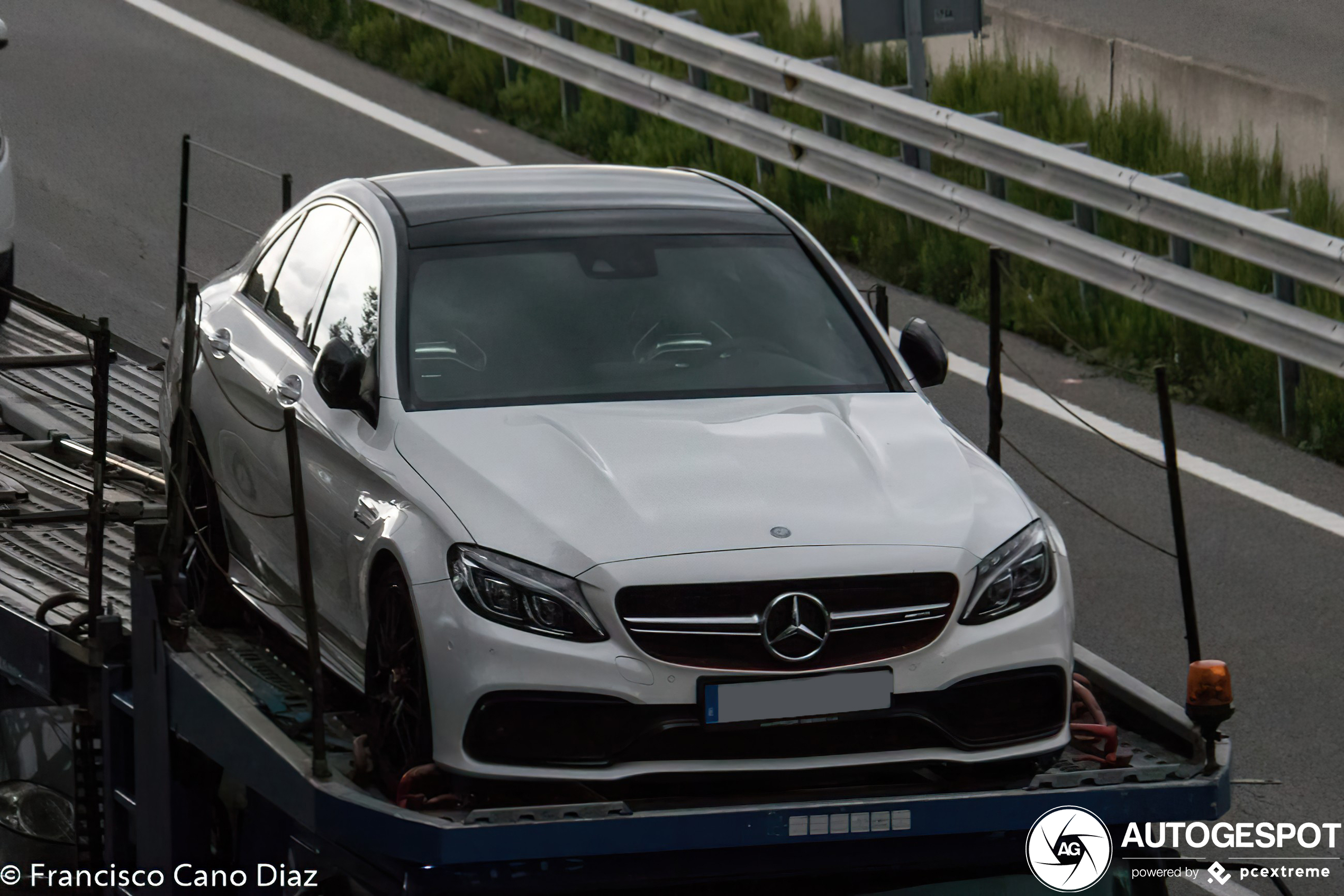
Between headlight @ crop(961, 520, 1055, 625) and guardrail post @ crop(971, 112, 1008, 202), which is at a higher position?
guardrail post @ crop(971, 112, 1008, 202)

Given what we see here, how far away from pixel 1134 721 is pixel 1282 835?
2.04 metres

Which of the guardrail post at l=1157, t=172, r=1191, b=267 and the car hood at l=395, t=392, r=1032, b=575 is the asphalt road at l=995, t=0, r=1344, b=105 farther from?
the car hood at l=395, t=392, r=1032, b=575

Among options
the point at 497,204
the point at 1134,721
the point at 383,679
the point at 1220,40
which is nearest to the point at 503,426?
the point at 383,679

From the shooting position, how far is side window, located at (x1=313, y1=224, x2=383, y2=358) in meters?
6.77

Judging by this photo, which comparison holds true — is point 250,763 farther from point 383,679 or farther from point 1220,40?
point 1220,40

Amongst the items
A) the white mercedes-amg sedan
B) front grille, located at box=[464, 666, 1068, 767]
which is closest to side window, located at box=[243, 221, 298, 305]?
the white mercedes-amg sedan

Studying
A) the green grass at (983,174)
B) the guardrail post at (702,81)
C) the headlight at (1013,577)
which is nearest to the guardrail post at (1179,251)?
the green grass at (983,174)

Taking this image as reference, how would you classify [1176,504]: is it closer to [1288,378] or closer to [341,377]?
[341,377]

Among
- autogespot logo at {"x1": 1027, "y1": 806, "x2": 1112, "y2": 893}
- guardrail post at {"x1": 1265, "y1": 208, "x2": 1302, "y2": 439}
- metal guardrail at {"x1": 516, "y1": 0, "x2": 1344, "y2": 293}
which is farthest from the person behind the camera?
guardrail post at {"x1": 1265, "y1": 208, "x2": 1302, "y2": 439}

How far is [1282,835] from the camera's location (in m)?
7.90

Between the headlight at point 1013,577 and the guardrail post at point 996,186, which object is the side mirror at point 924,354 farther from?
the guardrail post at point 996,186

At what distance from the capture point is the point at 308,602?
17.9ft

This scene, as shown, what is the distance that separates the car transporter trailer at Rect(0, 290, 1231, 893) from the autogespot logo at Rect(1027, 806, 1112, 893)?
4 centimetres

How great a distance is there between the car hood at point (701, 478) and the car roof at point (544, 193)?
102 centimetres
